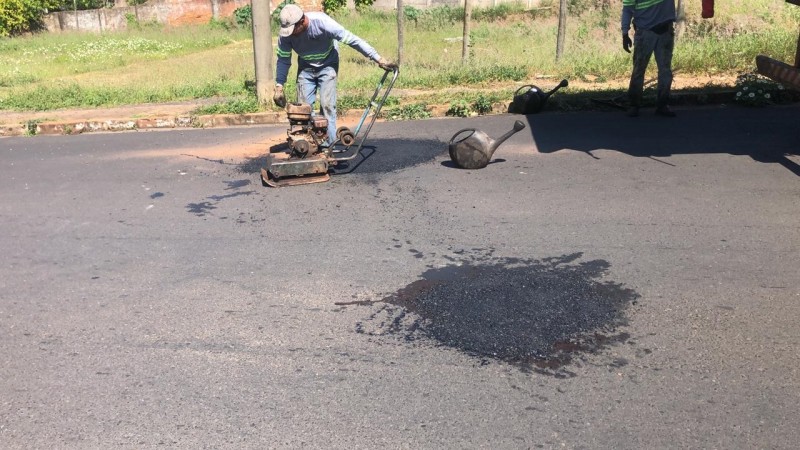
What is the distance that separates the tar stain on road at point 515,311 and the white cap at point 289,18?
3.53 meters

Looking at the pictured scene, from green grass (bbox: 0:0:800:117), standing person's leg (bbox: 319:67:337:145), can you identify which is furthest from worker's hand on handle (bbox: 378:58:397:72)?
green grass (bbox: 0:0:800:117)

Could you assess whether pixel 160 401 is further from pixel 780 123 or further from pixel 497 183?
pixel 780 123

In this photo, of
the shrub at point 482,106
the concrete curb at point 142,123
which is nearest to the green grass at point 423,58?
the shrub at point 482,106

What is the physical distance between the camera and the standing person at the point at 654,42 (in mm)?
9148

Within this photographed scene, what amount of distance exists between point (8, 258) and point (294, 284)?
2.53 metres

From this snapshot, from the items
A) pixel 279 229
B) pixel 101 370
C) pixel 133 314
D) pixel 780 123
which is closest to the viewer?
pixel 101 370

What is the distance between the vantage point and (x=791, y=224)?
5.79 meters

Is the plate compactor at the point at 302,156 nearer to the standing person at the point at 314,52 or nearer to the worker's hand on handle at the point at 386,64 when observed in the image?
the worker's hand on handle at the point at 386,64

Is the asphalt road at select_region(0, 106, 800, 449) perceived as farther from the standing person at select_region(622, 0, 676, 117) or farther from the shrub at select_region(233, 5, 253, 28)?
the shrub at select_region(233, 5, 253, 28)

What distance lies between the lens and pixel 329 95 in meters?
8.27

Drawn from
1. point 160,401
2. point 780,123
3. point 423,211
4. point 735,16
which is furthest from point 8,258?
point 735,16

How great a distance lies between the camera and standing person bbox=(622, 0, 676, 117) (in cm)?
915

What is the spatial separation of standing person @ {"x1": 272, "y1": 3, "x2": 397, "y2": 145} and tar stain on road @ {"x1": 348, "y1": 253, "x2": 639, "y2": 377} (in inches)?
126

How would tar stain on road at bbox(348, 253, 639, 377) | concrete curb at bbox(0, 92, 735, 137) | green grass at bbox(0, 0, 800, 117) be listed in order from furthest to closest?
1. green grass at bbox(0, 0, 800, 117)
2. concrete curb at bbox(0, 92, 735, 137)
3. tar stain on road at bbox(348, 253, 639, 377)
